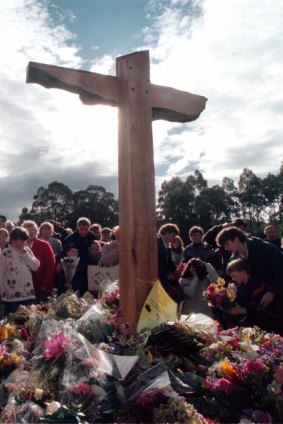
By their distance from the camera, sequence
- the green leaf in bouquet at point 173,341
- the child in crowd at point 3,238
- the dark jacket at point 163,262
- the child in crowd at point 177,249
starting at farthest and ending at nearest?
the child in crowd at point 177,249
the child in crowd at point 3,238
the dark jacket at point 163,262
the green leaf in bouquet at point 173,341

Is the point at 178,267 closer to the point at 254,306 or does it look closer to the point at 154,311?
the point at 254,306

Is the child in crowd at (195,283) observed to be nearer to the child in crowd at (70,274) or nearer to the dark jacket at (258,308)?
the dark jacket at (258,308)

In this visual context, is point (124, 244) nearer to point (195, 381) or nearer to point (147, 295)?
point (147, 295)

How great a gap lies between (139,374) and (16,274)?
3.49 m

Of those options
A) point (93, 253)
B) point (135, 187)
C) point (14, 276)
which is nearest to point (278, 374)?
point (135, 187)

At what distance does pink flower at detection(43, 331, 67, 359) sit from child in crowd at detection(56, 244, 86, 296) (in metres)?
3.78

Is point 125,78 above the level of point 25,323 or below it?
above

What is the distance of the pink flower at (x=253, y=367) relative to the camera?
93.8 inches

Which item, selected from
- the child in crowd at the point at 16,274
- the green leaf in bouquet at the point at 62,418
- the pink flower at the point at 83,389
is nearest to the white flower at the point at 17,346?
the pink flower at the point at 83,389

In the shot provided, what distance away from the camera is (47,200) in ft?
162

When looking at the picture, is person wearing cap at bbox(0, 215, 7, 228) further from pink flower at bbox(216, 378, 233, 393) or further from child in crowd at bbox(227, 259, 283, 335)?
pink flower at bbox(216, 378, 233, 393)

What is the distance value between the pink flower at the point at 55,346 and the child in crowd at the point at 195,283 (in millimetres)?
2918

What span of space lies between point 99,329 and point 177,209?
36.5 m

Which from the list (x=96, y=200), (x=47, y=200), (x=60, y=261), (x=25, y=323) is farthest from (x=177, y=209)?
(x=25, y=323)
